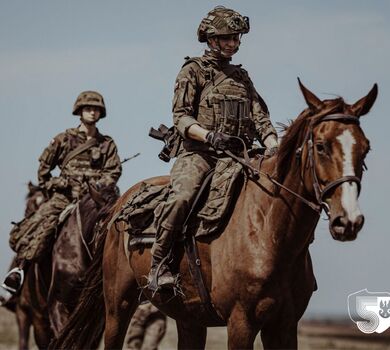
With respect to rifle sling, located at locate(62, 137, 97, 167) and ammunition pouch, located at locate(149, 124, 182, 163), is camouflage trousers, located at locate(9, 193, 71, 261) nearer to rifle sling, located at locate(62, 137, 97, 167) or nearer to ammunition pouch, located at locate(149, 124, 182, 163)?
rifle sling, located at locate(62, 137, 97, 167)

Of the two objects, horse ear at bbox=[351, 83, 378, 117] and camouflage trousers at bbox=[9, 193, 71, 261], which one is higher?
horse ear at bbox=[351, 83, 378, 117]

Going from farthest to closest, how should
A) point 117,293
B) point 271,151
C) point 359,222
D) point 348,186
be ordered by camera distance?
point 117,293, point 271,151, point 348,186, point 359,222

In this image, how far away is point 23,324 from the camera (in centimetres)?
1645

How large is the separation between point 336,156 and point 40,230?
7.80m

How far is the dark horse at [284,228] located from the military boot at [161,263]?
0.50 ft

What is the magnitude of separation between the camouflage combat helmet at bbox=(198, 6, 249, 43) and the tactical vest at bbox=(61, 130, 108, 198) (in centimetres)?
543

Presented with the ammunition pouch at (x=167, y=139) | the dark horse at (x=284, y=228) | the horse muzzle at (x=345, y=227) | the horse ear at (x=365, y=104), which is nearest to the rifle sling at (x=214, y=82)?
the ammunition pouch at (x=167, y=139)

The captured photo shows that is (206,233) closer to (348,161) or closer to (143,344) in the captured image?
(348,161)

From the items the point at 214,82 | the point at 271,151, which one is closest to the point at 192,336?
the point at 271,151

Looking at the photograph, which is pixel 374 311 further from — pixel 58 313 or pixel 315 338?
pixel 315 338

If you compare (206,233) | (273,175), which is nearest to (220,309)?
(206,233)

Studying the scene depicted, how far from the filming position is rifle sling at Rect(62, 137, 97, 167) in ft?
49.3

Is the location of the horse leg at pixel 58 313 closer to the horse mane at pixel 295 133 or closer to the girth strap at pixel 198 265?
the girth strap at pixel 198 265

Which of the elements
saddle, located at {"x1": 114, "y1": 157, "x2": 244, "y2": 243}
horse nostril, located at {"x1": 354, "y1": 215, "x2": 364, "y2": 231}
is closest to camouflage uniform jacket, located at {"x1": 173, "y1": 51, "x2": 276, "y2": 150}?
saddle, located at {"x1": 114, "y1": 157, "x2": 244, "y2": 243}
